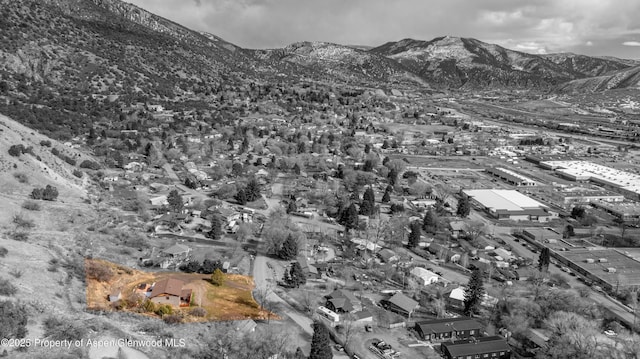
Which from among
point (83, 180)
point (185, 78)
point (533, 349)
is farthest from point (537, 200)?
point (185, 78)

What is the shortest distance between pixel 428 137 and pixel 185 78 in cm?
6399

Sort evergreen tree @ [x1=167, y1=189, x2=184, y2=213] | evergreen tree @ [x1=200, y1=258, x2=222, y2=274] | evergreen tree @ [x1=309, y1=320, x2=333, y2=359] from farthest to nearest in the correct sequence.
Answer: evergreen tree @ [x1=167, y1=189, x2=184, y2=213], evergreen tree @ [x1=200, y1=258, x2=222, y2=274], evergreen tree @ [x1=309, y1=320, x2=333, y2=359]

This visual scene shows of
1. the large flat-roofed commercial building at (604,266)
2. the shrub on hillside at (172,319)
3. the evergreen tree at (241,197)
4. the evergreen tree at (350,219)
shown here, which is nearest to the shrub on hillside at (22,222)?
the shrub on hillside at (172,319)

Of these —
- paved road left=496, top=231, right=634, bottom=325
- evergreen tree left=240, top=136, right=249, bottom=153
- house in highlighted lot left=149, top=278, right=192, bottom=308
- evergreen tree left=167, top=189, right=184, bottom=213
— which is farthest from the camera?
evergreen tree left=240, top=136, right=249, bottom=153

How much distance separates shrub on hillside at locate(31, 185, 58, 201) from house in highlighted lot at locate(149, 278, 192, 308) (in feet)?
45.6

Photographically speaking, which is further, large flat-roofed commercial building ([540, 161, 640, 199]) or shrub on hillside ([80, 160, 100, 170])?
large flat-roofed commercial building ([540, 161, 640, 199])

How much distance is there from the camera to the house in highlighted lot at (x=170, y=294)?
2397 cm

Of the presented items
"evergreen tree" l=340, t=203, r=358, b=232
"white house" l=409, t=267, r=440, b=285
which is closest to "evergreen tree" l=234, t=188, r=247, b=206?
"evergreen tree" l=340, t=203, r=358, b=232

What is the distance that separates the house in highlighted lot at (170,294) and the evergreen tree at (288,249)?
378 inches

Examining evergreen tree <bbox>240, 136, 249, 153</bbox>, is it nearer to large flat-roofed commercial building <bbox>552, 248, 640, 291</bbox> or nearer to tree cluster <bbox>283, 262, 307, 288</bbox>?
tree cluster <bbox>283, 262, 307, 288</bbox>

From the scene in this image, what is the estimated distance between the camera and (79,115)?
6944cm

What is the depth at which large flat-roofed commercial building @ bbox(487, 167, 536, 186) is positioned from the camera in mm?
63375

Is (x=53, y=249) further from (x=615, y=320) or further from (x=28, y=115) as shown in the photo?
(x=28, y=115)

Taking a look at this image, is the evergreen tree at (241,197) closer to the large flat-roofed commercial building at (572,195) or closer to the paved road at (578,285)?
the paved road at (578,285)
